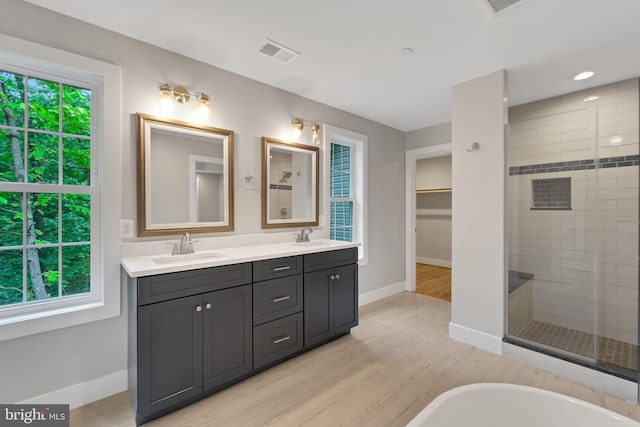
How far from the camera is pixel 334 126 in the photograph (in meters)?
3.45

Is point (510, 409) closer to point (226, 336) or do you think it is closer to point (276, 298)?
point (276, 298)

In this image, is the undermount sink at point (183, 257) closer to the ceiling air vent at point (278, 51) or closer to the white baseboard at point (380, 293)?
the ceiling air vent at point (278, 51)

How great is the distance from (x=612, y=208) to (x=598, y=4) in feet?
5.08

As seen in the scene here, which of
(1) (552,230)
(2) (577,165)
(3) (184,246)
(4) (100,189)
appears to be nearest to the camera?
(4) (100,189)

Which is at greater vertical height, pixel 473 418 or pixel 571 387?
pixel 473 418

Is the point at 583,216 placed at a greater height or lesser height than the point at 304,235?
greater

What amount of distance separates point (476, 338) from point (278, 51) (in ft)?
10.2

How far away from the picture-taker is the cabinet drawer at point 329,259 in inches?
98.0

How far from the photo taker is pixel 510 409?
1.37m

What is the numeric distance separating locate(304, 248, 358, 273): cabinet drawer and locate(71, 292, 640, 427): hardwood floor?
30.2 inches

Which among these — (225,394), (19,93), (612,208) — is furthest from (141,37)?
(612,208)

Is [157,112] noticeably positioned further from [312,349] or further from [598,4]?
[598,4]

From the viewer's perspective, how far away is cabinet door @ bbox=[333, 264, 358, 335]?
2.72m

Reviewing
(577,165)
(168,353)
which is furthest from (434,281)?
(168,353)
